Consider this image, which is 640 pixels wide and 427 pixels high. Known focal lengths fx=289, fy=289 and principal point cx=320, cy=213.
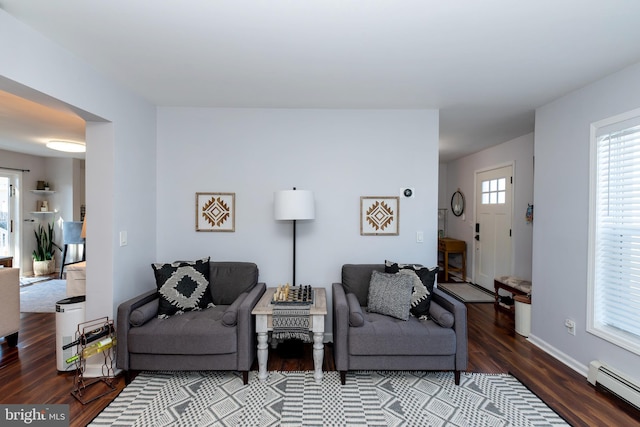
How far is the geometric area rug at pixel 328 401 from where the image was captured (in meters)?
1.91

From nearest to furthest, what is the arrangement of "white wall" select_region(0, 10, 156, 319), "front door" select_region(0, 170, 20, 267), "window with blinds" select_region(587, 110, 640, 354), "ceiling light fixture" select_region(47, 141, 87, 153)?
"white wall" select_region(0, 10, 156, 319)
"window with blinds" select_region(587, 110, 640, 354)
"ceiling light fixture" select_region(47, 141, 87, 153)
"front door" select_region(0, 170, 20, 267)

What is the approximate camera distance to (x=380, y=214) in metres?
3.10

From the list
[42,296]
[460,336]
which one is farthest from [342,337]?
[42,296]

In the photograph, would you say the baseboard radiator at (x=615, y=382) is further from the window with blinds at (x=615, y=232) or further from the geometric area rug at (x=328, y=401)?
the geometric area rug at (x=328, y=401)

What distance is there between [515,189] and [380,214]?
8.28ft

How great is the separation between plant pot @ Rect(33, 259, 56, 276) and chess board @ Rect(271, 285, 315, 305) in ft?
19.3

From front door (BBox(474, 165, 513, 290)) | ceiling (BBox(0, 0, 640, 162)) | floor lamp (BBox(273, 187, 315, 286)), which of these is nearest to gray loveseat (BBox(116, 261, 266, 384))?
floor lamp (BBox(273, 187, 315, 286))

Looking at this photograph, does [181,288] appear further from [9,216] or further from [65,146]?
[9,216]

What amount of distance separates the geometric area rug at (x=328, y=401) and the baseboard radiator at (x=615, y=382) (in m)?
0.56

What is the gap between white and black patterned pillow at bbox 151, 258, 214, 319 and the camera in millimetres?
2477

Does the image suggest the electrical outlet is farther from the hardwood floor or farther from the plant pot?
the plant pot

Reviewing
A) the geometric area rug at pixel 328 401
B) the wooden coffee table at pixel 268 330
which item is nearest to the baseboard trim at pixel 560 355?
the geometric area rug at pixel 328 401

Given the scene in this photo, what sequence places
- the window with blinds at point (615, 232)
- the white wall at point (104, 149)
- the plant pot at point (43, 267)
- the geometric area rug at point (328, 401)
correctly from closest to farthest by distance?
1. the white wall at point (104, 149)
2. the geometric area rug at point (328, 401)
3. the window with blinds at point (615, 232)
4. the plant pot at point (43, 267)

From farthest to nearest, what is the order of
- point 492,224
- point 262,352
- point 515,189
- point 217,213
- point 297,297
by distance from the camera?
point 492,224
point 515,189
point 217,213
point 297,297
point 262,352
